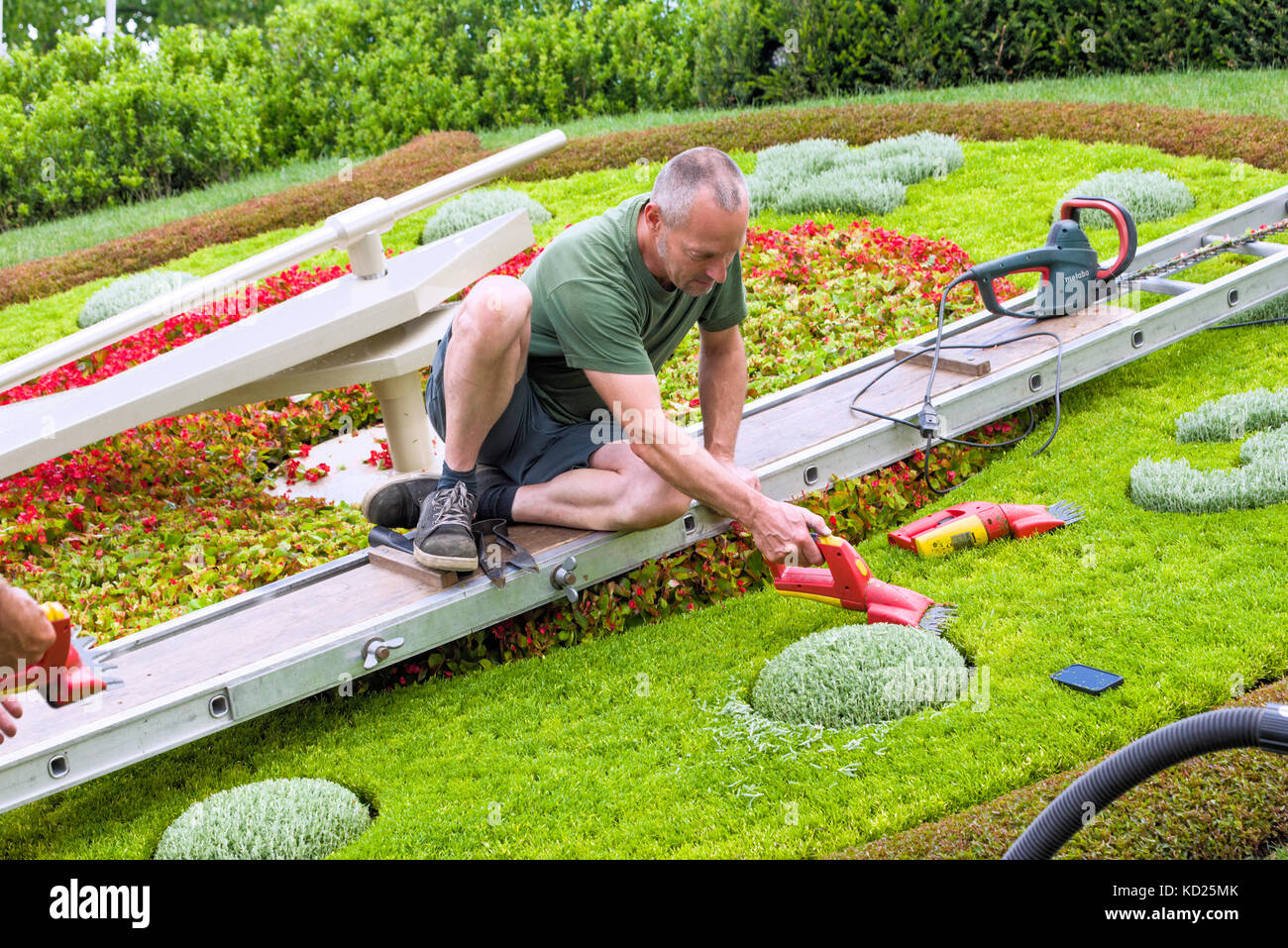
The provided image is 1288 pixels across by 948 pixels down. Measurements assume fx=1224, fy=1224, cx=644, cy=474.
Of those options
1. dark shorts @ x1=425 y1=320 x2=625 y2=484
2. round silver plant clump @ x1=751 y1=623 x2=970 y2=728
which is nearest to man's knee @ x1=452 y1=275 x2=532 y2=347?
dark shorts @ x1=425 y1=320 x2=625 y2=484

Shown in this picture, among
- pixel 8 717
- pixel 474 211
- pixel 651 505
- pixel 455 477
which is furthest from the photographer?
pixel 474 211

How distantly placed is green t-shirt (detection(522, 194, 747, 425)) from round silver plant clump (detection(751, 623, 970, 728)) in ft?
3.33

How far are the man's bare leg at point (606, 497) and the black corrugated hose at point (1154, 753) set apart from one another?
1.98 m

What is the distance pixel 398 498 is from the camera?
4.34 metres

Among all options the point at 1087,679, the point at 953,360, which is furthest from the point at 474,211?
the point at 1087,679

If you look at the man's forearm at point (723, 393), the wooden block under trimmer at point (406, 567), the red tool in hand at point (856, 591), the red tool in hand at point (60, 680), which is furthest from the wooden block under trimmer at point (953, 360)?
the red tool in hand at point (60, 680)

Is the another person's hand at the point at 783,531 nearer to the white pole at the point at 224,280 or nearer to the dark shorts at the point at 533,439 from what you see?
the dark shorts at the point at 533,439

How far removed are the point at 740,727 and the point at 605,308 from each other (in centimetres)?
132

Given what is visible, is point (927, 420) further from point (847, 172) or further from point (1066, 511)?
point (847, 172)

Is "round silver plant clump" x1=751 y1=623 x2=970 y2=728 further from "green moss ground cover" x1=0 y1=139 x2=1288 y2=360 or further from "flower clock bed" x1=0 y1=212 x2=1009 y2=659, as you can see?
"green moss ground cover" x1=0 y1=139 x2=1288 y2=360

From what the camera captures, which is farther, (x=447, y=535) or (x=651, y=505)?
(x=651, y=505)

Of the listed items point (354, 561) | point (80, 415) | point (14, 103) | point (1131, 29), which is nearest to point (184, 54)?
point (14, 103)

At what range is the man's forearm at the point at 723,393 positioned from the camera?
429 cm
